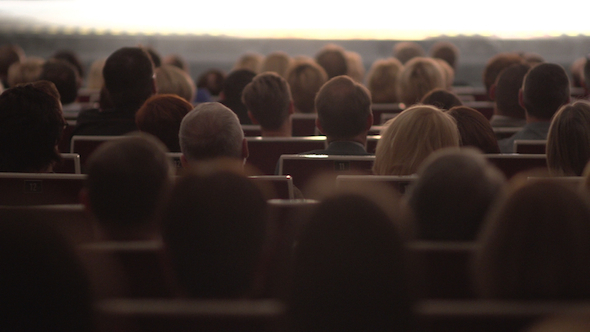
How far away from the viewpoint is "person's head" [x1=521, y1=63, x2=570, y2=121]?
13.6 feet

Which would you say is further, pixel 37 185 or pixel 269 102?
pixel 269 102

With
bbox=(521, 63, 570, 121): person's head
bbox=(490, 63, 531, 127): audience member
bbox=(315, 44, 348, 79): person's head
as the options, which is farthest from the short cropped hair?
bbox=(315, 44, 348, 79): person's head

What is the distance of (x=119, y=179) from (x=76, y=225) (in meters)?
0.45

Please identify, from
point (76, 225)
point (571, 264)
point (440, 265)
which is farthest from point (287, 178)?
point (571, 264)

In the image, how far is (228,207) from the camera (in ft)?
4.33

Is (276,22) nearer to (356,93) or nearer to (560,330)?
(356,93)

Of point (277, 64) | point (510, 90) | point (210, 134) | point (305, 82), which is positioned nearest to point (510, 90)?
point (510, 90)

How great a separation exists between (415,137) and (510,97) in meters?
2.41

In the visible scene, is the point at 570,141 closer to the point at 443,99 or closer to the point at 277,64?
the point at 443,99

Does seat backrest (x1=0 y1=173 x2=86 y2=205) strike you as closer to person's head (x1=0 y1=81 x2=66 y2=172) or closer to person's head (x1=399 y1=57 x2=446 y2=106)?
person's head (x1=0 y1=81 x2=66 y2=172)

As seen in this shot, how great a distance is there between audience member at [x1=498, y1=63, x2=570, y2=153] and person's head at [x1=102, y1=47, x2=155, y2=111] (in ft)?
6.87

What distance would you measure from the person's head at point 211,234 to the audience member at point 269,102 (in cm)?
302

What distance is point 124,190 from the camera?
1541mm

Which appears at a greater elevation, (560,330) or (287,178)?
(560,330)
